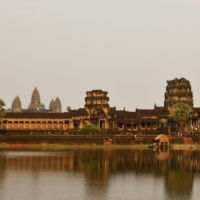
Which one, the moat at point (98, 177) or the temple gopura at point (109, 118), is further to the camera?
the temple gopura at point (109, 118)

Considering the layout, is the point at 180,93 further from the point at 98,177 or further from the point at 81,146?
the point at 98,177

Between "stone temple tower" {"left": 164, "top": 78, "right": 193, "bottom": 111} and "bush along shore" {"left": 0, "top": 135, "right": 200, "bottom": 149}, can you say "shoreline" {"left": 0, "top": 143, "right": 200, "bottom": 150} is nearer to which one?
"bush along shore" {"left": 0, "top": 135, "right": 200, "bottom": 149}

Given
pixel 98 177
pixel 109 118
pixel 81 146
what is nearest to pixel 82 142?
pixel 81 146

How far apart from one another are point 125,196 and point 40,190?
6203 millimetres

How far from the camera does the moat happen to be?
133 feet

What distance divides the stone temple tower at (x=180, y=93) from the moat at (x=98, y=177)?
5724 cm

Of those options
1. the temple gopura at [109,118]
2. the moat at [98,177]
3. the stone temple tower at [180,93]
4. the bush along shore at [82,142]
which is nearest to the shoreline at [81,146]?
the bush along shore at [82,142]

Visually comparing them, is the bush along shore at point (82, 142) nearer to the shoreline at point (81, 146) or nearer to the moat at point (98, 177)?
the shoreline at point (81, 146)

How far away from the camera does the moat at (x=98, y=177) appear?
40.6 metres

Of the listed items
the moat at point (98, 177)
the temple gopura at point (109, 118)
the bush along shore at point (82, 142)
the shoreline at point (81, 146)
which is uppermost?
the temple gopura at point (109, 118)

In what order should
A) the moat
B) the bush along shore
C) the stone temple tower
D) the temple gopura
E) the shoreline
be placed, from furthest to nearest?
the stone temple tower → the temple gopura → the bush along shore → the shoreline → the moat

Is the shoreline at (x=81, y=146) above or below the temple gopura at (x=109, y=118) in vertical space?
below

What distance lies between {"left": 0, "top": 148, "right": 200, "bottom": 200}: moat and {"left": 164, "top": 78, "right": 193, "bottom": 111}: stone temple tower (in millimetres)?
57243

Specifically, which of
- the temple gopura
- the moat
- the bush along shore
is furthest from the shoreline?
the temple gopura
